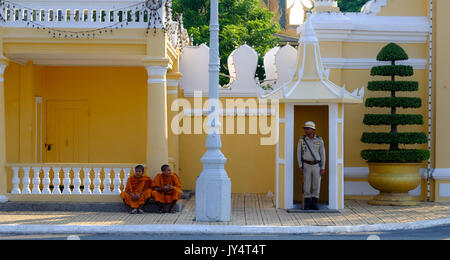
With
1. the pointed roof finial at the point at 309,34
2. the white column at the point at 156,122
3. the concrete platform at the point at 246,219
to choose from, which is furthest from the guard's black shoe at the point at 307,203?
the pointed roof finial at the point at 309,34

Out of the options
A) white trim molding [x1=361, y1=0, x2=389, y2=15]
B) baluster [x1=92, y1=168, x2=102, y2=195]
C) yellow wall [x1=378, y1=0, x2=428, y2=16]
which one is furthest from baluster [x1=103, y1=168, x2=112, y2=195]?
yellow wall [x1=378, y1=0, x2=428, y2=16]

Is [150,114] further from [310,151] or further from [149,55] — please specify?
[310,151]

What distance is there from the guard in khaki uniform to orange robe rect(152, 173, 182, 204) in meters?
2.59

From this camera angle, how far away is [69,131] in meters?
18.0

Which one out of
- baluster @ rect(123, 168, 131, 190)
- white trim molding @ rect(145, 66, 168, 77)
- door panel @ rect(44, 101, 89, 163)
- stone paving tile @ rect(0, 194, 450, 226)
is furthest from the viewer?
door panel @ rect(44, 101, 89, 163)

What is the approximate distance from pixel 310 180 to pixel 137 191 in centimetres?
354

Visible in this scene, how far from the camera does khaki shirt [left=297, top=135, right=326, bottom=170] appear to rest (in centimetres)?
1478

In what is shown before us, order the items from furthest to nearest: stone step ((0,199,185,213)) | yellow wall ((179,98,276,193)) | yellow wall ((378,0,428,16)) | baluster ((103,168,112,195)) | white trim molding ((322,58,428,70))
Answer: yellow wall ((179,98,276,193))
yellow wall ((378,0,428,16))
white trim molding ((322,58,428,70))
baluster ((103,168,112,195))
stone step ((0,199,185,213))

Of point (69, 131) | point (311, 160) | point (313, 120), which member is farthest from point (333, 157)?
point (69, 131)

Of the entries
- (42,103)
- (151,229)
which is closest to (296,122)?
(151,229)

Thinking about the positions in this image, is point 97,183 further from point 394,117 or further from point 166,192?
point 394,117

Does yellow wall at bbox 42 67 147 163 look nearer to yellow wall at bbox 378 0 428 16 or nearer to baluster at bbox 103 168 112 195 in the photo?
baluster at bbox 103 168 112 195
